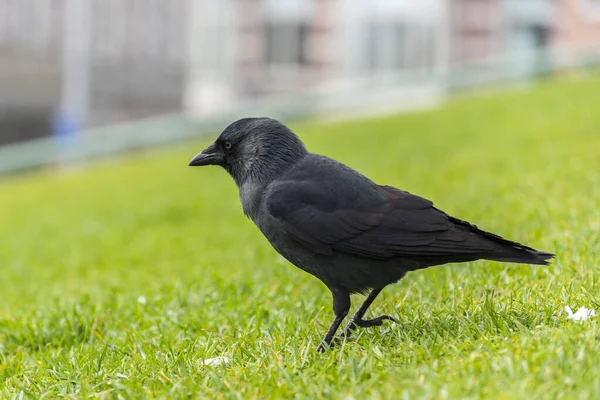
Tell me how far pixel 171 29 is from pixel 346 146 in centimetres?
2071

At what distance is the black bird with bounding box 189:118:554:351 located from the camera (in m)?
3.72

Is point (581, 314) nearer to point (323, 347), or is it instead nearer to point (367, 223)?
point (367, 223)

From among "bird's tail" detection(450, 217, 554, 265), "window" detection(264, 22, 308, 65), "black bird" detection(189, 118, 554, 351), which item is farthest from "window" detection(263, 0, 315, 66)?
"bird's tail" detection(450, 217, 554, 265)

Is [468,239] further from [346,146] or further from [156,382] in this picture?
[346,146]

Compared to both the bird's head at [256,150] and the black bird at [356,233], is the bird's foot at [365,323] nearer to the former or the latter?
the black bird at [356,233]

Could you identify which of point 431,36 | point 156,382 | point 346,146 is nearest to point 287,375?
point 156,382

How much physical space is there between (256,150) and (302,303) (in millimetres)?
1093

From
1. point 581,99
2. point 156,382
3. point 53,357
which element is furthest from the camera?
point 581,99

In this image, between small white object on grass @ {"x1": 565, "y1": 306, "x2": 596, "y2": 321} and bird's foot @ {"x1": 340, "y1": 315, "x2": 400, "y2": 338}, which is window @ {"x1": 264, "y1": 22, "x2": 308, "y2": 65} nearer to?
bird's foot @ {"x1": 340, "y1": 315, "x2": 400, "y2": 338}

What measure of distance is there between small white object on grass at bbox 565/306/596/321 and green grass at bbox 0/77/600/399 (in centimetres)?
7

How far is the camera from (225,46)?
3173 centimetres

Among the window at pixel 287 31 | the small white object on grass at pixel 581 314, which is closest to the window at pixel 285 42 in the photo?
the window at pixel 287 31

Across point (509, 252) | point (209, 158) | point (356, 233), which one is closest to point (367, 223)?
point (356, 233)

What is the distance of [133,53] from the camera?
3412 cm
